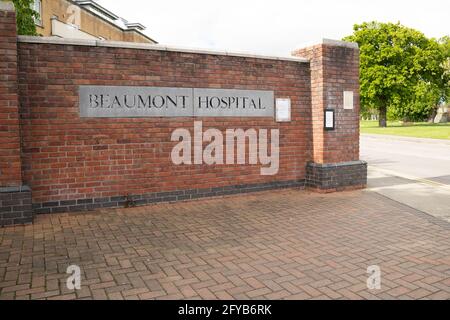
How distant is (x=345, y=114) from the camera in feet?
28.8

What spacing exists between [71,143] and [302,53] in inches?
206

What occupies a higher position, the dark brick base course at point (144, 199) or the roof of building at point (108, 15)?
the roof of building at point (108, 15)

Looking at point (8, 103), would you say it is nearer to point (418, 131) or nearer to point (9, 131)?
point (9, 131)

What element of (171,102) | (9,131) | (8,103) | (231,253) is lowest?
(231,253)

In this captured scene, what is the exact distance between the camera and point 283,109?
27.7 ft

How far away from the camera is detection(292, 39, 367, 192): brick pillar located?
843cm

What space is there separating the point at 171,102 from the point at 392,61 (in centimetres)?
4088

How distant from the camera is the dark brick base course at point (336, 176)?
8445 millimetres

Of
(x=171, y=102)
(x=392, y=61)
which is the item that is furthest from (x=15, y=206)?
(x=392, y=61)

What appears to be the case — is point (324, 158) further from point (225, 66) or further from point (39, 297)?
point (39, 297)

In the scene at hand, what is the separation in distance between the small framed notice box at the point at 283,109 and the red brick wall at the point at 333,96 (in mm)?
594

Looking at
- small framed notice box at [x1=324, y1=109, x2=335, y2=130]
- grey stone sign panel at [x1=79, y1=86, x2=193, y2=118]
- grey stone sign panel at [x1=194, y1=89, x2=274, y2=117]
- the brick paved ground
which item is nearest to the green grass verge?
small framed notice box at [x1=324, y1=109, x2=335, y2=130]

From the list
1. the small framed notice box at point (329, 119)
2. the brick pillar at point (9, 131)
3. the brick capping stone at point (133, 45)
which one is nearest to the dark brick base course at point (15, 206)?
the brick pillar at point (9, 131)

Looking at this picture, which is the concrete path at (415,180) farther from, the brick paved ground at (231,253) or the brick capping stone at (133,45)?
the brick capping stone at (133,45)
